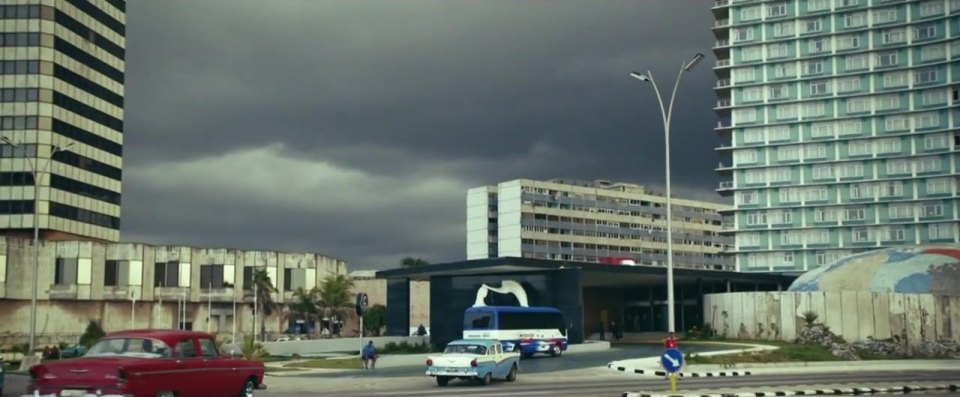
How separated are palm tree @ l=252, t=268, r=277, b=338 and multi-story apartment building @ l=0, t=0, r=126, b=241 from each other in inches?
926

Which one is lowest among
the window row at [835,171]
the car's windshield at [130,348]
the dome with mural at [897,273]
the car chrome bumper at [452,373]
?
the car chrome bumper at [452,373]

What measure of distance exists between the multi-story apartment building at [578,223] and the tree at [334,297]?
53.4 m

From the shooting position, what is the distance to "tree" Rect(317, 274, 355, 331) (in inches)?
4341

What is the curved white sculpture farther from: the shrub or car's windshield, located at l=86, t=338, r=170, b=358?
car's windshield, located at l=86, t=338, r=170, b=358

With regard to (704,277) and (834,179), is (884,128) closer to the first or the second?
(834,179)

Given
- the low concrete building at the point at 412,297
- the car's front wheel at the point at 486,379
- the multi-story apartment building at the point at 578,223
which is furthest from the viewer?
the multi-story apartment building at the point at 578,223

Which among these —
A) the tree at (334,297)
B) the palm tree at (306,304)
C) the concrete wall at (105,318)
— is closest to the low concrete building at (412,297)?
the tree at (334,297)

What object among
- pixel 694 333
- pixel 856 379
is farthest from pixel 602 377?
pixel 694 333

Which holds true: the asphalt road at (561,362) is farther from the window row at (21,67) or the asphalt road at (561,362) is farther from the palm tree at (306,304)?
the window row at (21,67)

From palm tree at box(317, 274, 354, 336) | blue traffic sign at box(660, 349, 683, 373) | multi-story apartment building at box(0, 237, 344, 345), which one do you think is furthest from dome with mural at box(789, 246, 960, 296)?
multi-story apartment building at box(0, 237, 344, 345)

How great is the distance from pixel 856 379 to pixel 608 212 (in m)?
144

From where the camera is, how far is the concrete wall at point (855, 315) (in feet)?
207

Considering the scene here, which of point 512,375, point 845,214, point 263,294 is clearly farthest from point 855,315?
point 845,214

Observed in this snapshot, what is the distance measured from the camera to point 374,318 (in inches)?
5162
